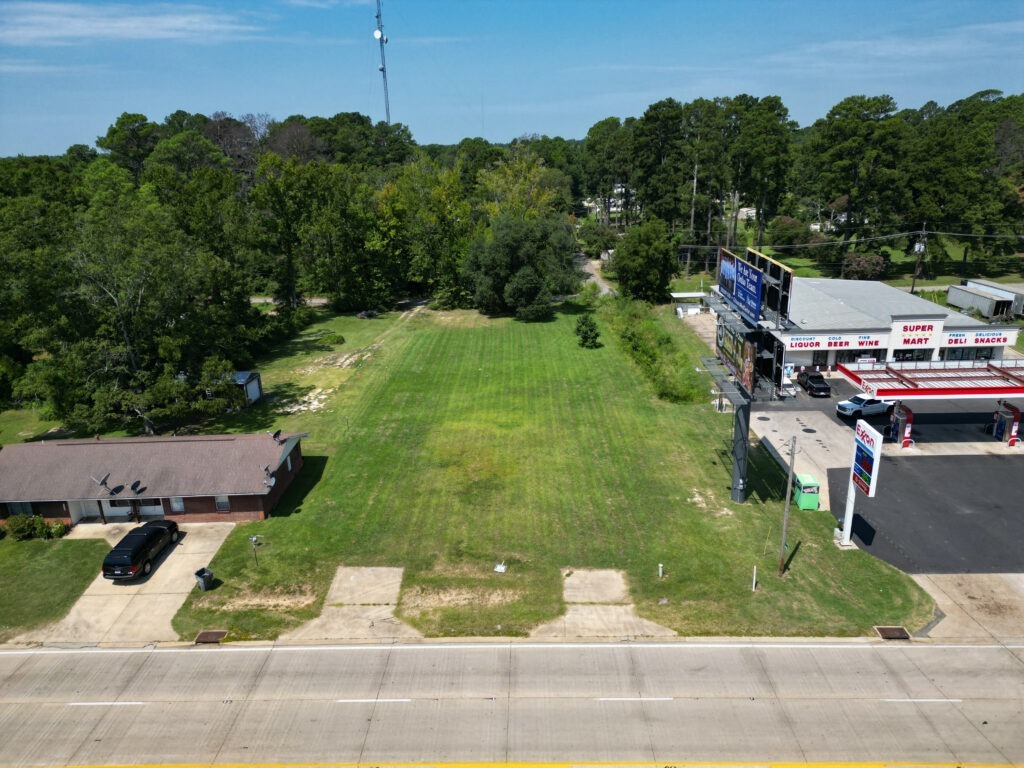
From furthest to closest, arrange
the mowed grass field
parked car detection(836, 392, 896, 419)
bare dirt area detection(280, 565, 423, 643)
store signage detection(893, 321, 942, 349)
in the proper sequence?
1. store signage detection(893, 321, 942, 349)
2. parked car detection(836, 392, 896, 419)
3. the mowed grass field
4. bare dirt area detection(280, 565, 423, 643)

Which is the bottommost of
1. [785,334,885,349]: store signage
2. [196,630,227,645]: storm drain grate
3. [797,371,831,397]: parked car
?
[196,630,227,645]: storm drain grate

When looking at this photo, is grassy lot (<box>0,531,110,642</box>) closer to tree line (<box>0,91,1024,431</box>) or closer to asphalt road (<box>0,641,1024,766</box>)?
→ asphalt road (<box>0,641,1024,766</box>)

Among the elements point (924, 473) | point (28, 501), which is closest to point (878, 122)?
point (924, 473)

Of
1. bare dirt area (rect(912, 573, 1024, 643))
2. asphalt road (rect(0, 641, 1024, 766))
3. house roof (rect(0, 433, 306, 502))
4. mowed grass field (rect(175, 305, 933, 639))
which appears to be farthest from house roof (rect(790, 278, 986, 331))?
house roof (rect(0, 433, 306, 502))

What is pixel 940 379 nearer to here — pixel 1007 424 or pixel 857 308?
pixel 1007 424

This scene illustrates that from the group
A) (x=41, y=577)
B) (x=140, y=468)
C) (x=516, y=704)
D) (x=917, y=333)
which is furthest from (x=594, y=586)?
(x=917, y=333)

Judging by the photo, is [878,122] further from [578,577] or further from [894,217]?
[578,577]
